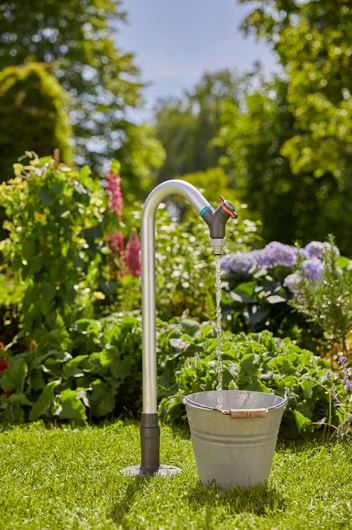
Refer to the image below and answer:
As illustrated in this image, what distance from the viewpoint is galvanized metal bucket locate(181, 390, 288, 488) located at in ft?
7.11

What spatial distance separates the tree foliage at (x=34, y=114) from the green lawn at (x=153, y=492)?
5.82 m

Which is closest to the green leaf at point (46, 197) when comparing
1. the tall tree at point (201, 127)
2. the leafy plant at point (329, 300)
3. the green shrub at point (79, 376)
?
the green shrub at point (79, 376)

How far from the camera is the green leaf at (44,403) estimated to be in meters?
3.43

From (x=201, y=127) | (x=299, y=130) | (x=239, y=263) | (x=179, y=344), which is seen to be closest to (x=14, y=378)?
(x=179, y=344)

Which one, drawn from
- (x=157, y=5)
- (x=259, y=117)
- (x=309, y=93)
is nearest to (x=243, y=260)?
(x=309, y=93)

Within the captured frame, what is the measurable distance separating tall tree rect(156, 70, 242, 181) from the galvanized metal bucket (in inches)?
1080

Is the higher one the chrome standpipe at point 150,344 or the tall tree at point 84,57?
the tall tree at point 84,57

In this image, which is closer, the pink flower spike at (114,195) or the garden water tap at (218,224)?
the garden water tap at (218,224)

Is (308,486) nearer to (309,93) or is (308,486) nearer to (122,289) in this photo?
(122,289)

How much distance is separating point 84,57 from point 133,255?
13040mm

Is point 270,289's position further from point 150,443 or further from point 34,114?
point 34,114

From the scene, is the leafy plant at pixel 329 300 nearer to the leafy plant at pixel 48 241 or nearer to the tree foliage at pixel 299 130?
the leafy plant at pixel 48 241

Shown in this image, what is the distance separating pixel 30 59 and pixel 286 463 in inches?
563

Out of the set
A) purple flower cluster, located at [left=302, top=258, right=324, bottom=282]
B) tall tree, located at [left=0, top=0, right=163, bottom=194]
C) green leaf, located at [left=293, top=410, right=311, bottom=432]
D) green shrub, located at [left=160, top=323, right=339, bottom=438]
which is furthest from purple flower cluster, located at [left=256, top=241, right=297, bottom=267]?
tall tree, located at [left=0, top=0, right=163, bottom=194]
